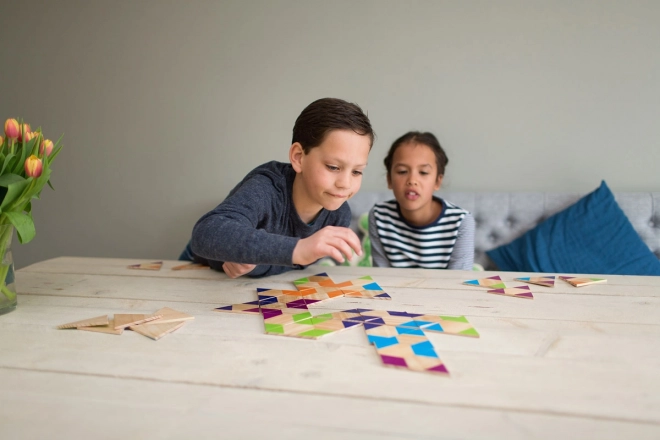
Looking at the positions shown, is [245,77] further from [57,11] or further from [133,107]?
[57,11]

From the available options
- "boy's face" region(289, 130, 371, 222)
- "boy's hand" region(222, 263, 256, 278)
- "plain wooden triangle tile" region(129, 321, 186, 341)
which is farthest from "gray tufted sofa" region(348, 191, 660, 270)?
"plain wooden triangle tile" region(129, 321, 186, 341)

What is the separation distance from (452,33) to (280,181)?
1409 millimetres

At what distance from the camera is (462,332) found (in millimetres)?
763

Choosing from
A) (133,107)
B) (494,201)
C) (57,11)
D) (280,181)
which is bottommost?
(494,201)

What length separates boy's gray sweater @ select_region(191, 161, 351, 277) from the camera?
956mm

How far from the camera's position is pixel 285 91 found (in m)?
2.52

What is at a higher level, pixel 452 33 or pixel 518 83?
pixel 452 33

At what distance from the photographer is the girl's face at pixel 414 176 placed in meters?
1.81

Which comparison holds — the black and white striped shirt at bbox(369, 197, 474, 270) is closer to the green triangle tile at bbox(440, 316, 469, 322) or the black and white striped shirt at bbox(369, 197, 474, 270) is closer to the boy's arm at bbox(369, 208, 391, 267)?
the boy's arm at bbox(369, 208, 391, 267)

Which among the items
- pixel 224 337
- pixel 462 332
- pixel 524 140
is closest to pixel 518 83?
pixel 524 140

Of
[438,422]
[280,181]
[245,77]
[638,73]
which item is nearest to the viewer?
[438,422]

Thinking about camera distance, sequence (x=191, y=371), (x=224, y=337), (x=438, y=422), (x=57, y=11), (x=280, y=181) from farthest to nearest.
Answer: (x=57, y=11), (x=280, y=181), (x=224, y=337), (x=191, y=371), (x=438, y=422)

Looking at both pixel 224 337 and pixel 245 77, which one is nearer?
pixel 224 337

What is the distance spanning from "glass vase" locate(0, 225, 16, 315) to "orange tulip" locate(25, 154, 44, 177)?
13 centimetres
